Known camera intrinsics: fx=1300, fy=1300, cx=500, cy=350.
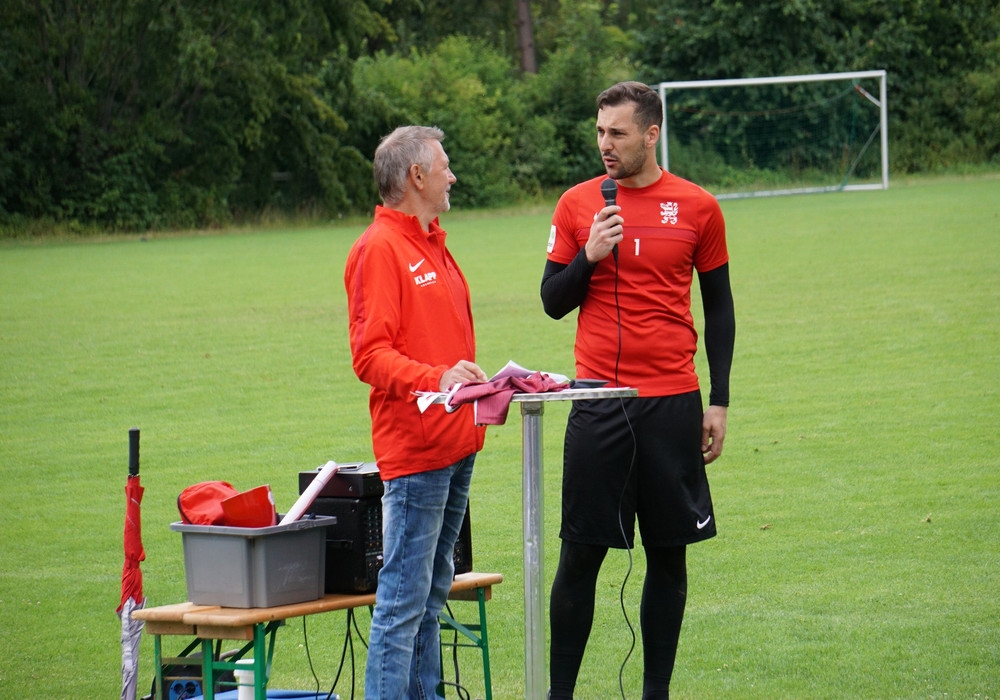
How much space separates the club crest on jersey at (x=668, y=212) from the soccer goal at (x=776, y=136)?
111 feet

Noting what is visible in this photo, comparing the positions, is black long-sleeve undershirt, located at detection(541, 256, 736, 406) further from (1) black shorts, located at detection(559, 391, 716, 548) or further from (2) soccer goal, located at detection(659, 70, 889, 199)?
(2) soccer goal, located at detection(659, 70, 889, 199)

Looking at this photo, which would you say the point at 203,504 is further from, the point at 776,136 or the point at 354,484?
the point at 776,136

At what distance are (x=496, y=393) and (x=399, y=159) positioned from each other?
3.07 feet

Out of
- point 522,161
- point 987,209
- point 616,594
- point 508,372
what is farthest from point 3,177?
point 508,372

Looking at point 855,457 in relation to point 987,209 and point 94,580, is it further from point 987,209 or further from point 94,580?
point 987,209

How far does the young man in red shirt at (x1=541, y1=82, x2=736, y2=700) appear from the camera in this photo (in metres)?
4.20

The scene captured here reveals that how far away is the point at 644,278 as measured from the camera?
424 centimetres

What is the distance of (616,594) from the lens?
6.18 metres

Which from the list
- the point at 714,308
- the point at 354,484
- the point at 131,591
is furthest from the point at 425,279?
the point at 131,591

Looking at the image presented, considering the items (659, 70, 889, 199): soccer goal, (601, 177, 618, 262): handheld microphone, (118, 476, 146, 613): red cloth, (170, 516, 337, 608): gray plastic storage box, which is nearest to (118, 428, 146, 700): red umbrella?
(118, 476, 146, 613): red cloth

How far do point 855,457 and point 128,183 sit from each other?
100 ft

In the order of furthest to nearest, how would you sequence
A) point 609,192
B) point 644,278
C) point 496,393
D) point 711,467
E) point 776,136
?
point 776,136 → point 711,467 → point 644,278 → point 609,192 → point 496,393

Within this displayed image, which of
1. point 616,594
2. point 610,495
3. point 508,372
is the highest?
point 508,372

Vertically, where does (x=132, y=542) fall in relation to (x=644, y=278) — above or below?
below
